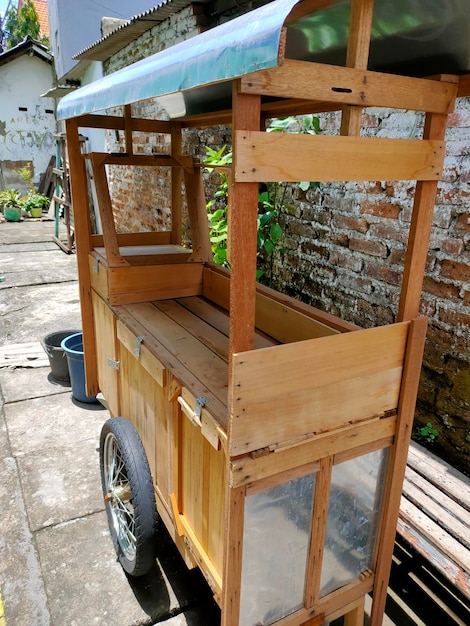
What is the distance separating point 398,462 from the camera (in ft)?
6.30

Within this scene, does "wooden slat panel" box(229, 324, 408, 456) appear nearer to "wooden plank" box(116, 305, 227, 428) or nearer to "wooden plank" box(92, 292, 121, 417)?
"wooden plank" box(116, 305, 227, 428)

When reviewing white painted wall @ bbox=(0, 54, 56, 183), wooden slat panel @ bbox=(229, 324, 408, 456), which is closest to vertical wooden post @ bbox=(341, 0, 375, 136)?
wooden slat panel @ bbox=(229, 324, 408, 456)

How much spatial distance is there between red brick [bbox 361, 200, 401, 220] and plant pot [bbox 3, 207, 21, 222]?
40.6 ft

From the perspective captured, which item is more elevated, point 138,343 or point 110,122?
point 110,122

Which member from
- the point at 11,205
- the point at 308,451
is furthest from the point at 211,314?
the point at 11,205

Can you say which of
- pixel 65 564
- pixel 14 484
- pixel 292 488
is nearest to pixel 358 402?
pixel 292 488

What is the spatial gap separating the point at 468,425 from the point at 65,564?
2257mm

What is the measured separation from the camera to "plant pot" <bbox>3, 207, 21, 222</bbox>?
13.3 m

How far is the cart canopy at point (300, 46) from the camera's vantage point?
1.14 metres

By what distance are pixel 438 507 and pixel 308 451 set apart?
90 centimetres

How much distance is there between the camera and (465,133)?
243 centimetres

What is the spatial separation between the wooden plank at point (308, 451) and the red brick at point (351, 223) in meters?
1.54

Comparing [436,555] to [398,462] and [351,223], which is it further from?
[351,223]

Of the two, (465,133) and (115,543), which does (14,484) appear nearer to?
(115,543)
